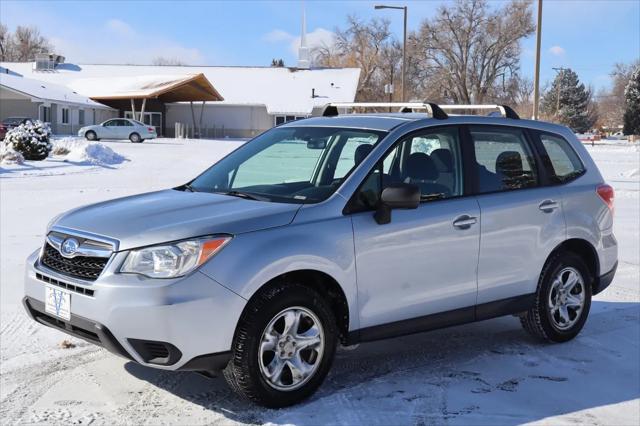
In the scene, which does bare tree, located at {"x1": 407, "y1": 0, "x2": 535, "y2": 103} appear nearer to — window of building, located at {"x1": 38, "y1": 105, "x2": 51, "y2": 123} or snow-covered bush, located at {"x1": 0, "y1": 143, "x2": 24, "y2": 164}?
window of building, located at {"x1": 38, "y1": 105, "x2": 51, "y2": 123}

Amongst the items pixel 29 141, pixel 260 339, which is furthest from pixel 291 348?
pixel 29 141

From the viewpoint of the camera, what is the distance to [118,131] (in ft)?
156

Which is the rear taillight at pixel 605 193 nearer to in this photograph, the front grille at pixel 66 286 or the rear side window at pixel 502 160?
the rear side window at pixel 502 160

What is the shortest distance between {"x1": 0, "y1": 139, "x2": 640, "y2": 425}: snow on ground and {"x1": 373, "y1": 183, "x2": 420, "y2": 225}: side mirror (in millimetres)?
1146

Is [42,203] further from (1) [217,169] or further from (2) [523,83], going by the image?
(2) [523,83]

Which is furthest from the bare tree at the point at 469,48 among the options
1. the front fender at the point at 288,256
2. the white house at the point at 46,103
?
the front fender at the point at 288,256

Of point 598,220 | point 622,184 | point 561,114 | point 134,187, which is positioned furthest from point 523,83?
point 598,220

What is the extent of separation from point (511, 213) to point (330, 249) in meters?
1.74

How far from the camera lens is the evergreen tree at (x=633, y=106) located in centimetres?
7862

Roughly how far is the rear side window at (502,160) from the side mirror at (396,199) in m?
0.96

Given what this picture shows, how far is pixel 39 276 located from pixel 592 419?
3526 millimetres

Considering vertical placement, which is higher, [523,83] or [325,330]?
[523,83]

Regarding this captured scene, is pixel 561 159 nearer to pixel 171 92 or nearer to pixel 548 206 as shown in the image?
pixel 548 206

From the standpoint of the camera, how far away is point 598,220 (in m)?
6.24
